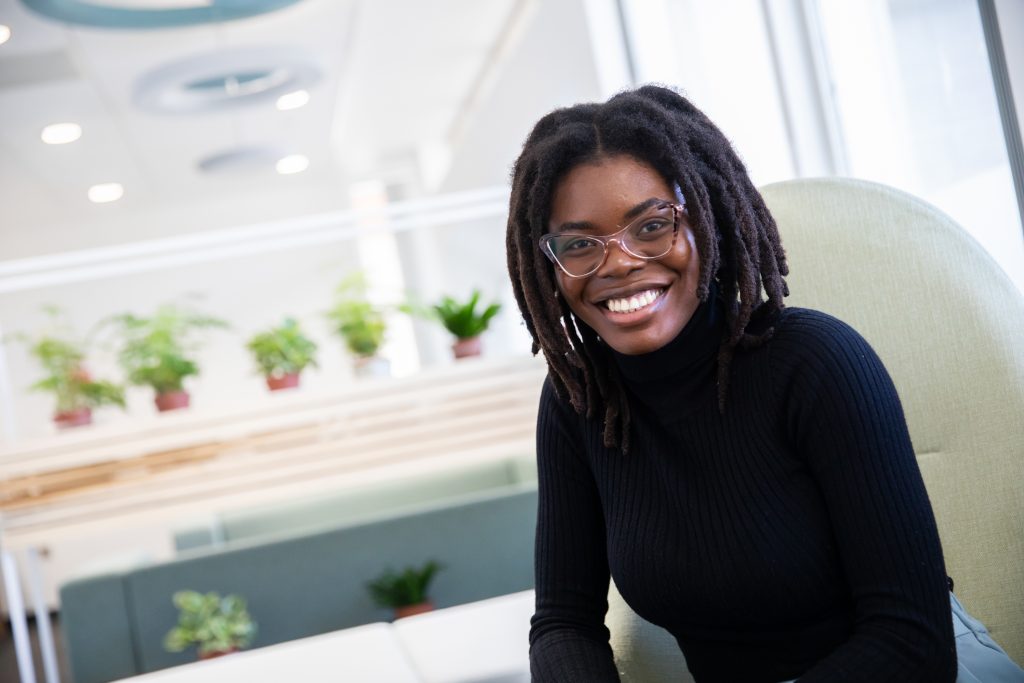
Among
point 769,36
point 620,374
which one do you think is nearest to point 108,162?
point 769,36

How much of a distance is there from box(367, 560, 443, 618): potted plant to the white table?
1.87 m

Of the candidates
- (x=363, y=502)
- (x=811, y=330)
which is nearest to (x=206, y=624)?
(x=363, y=502)

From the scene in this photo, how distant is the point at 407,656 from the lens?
128 centimetres

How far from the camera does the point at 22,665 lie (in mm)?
3430

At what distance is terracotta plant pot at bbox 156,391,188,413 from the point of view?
3936 mm

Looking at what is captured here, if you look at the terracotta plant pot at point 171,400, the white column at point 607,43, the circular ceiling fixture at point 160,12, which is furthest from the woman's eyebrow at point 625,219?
the circular ceiling fixture at point 160,12

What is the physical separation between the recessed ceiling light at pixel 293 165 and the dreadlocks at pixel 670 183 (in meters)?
7.39

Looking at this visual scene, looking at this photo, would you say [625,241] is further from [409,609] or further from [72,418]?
[72,418]

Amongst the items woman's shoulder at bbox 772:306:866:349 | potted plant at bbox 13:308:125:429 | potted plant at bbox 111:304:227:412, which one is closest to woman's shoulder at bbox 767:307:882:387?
woman's shoulder at bbox 772:306:866:349

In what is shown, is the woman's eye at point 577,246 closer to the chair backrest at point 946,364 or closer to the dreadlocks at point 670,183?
Answer: the dreadlocks at point 670,183

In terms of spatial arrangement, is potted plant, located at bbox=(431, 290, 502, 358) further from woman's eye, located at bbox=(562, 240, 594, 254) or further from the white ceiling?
woman's eye, located at bbox=(562, 240, 594, 254)

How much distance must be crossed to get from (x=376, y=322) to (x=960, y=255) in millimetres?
3160

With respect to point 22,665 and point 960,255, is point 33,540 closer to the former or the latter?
point 22,665

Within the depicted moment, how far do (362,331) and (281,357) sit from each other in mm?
345
